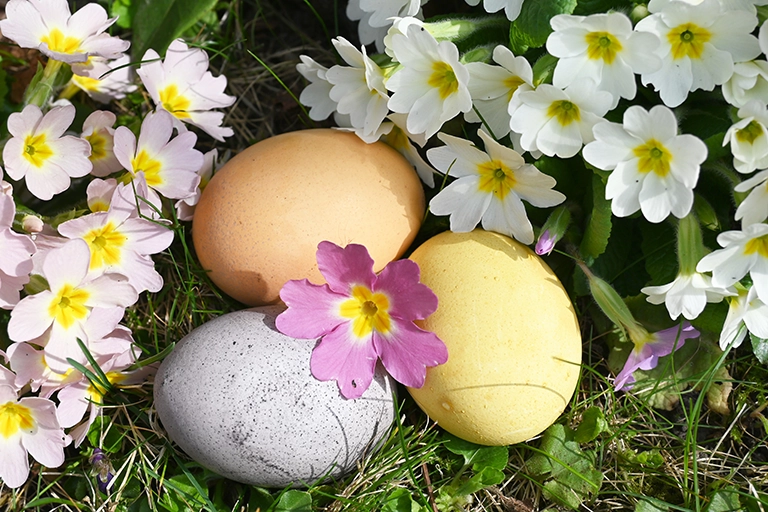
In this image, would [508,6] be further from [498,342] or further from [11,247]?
[11,247]

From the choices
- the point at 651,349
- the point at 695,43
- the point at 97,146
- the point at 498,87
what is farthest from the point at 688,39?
the point at 97,146

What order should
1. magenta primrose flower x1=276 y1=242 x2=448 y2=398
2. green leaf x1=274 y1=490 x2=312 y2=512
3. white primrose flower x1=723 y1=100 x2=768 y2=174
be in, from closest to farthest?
white primrose flower x1=723 y1=100 x2=768 y2=174, magenta primrose flower x1=276 y1=242 x2=448 y2=398, green leaf x1=274 y1=490 x2=312 y2=512

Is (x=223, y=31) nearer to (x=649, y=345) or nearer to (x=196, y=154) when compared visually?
(x=196, y=154)

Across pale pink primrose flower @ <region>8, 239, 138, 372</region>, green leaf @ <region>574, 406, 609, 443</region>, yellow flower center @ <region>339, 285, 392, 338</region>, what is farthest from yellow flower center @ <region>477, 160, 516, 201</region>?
pale pink primrose flower @ <region>8, 239, 138, 372</region>

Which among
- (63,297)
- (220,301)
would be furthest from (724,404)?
(63,297)

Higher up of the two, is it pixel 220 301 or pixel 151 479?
pixel 220 301

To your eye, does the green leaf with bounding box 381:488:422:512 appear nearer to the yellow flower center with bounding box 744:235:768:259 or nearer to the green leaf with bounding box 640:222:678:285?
the green leaf with bounding box 640:222:678:285

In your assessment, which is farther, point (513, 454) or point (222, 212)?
point (513, 454)
